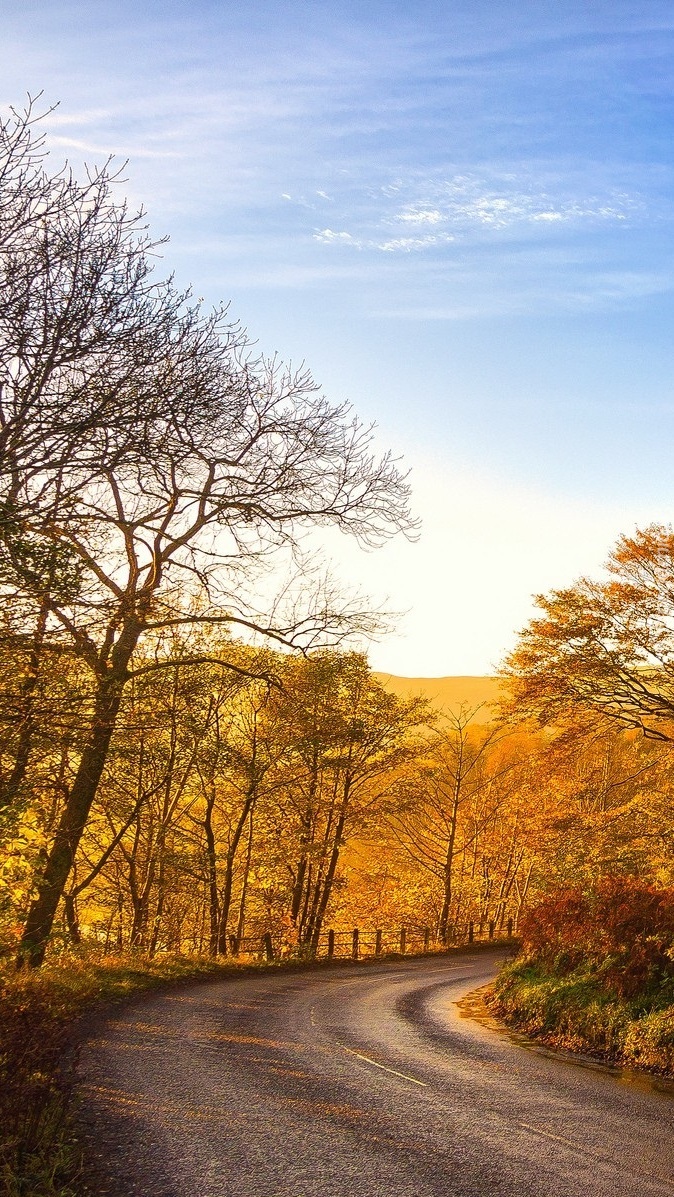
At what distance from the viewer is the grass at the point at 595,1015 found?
1105 cm

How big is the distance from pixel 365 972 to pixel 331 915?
54.0 feet

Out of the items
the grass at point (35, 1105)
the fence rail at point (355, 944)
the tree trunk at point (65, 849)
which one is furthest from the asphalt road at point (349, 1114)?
the fence rail at point (355, 944)

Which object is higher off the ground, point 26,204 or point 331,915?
point 26,204

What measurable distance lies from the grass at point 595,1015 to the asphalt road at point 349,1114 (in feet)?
2.61

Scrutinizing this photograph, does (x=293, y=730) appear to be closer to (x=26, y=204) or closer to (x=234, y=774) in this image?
(x=234, y=774)

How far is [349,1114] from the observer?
7566 millimetres

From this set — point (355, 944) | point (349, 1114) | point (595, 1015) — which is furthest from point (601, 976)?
point (355, 944)

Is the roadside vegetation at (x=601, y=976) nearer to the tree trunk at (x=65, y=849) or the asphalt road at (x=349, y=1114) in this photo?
the asphalt road at (x=349, y=1114)

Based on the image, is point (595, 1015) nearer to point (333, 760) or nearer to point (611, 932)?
point (611, 932)

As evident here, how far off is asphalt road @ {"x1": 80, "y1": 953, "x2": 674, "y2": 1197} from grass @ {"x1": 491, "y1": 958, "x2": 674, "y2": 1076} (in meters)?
0.80

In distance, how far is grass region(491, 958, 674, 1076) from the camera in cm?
1105

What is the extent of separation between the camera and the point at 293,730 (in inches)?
1136

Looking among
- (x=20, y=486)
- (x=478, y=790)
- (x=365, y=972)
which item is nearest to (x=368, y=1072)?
(x=20, y=486)

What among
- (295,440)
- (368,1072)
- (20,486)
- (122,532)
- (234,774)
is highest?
(295,440)
